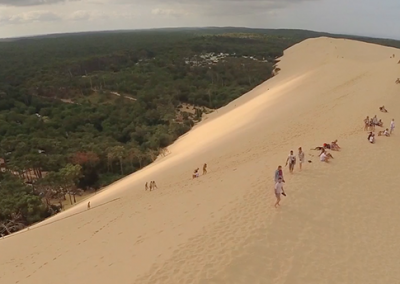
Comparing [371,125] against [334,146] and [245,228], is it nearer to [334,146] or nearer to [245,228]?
[334,146]

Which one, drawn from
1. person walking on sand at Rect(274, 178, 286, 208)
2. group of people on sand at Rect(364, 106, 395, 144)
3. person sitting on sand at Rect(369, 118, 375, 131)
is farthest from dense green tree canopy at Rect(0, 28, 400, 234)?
person sitting on sand at Rect(369, 118, 375, 131)

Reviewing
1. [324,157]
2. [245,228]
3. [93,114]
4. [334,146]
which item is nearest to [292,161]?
[324,157]

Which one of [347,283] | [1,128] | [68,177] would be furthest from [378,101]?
[1,128]

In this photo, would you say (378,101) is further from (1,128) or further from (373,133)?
(1,128)

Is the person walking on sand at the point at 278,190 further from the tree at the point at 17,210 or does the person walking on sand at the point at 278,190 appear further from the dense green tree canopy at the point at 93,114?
the dense green tree canopy at the point at 93,114

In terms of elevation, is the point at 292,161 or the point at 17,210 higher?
the point at 292,161

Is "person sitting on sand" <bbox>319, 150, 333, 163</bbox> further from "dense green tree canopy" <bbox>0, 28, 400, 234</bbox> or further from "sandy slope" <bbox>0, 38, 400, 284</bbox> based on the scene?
"dense green tree canopy" <bbox>0, 28, 400, 234</bbox>

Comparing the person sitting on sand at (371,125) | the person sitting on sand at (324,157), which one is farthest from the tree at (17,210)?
the person sitting on sand at (371,125)

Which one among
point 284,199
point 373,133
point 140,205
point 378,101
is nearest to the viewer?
point 284,199
